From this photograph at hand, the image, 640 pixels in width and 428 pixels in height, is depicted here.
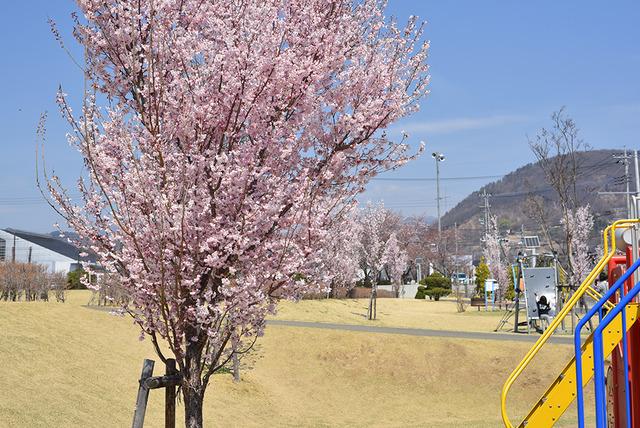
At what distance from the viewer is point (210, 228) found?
6.41 m

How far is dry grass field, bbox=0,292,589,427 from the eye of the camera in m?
16.1

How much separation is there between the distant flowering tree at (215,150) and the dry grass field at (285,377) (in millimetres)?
8676

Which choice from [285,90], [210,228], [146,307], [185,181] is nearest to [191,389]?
[146,307]

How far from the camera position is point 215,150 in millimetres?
6527

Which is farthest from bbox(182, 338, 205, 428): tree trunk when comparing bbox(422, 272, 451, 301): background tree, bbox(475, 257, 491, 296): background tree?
bbox(422, 272, 451, 301): background tree

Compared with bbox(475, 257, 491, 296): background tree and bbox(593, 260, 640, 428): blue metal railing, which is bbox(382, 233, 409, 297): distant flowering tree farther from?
bbox(593, 260, 640, 428): blue metal railing

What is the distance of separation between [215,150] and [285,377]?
673 inches

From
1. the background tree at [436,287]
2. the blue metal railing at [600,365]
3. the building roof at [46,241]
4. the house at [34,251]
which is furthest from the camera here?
the building roof at [46,241]

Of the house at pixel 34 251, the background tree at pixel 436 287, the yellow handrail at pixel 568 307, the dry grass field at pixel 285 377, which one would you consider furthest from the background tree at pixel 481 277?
→ the yellow handrail at pixel 568 307

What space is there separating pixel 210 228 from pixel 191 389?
5.38 feet

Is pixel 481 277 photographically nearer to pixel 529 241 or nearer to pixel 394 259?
pixel 394 259

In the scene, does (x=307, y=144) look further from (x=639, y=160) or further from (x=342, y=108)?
(x=639, y=160)

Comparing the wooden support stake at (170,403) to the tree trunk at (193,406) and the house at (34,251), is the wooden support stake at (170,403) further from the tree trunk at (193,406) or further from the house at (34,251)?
the house at (34,251)

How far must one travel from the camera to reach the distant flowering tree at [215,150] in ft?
20.8
